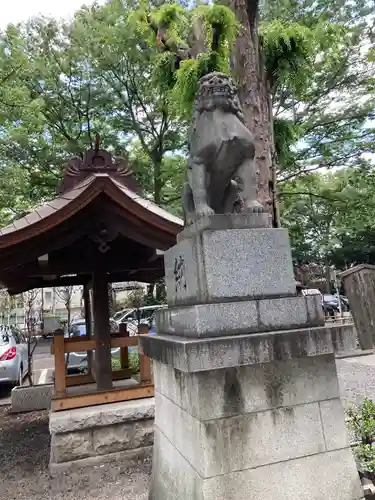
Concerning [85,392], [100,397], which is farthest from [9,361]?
[100,397]

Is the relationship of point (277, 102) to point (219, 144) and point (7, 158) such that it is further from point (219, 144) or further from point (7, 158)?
point (219, 144)

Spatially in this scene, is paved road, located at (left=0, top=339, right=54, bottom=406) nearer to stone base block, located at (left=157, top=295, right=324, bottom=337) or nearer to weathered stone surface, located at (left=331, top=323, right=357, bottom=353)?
stone base block, located at (left=157, top=295, right=324, bottom=337)

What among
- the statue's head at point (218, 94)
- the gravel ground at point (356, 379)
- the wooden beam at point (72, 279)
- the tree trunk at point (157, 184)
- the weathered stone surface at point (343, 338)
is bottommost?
the gravel ground at point (356, 379)

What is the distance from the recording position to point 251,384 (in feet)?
8.36

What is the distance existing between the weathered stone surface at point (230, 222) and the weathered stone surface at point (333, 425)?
4.53 feet

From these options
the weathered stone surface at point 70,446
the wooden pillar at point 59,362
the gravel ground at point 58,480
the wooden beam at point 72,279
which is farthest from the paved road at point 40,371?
the weathered stone surface at point 70,446

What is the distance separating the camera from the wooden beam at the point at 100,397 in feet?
17.5

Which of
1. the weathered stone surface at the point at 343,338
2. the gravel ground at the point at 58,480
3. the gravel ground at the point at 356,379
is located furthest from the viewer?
the gravel ground at the point at 356,379

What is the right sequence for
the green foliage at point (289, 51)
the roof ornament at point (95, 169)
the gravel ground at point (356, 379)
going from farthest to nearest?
the gravel ground at point (356, 379), the roof ornament at point (95, 169), the green foliage at point (289, 51)

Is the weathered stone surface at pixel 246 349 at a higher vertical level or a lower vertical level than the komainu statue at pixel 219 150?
lower

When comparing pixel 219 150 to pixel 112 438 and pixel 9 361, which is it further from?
pixel 9 361

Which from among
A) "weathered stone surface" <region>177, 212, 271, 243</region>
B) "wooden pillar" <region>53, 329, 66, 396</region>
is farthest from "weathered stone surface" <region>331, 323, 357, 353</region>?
"wooden pillar" <region>53, 329, 66, 396</region>

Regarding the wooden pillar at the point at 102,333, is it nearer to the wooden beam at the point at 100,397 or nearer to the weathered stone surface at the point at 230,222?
the wooden beam at the point at 100,397

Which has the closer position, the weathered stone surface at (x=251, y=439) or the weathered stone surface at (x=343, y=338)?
the weathered stone surface at (x=251, y=439)
